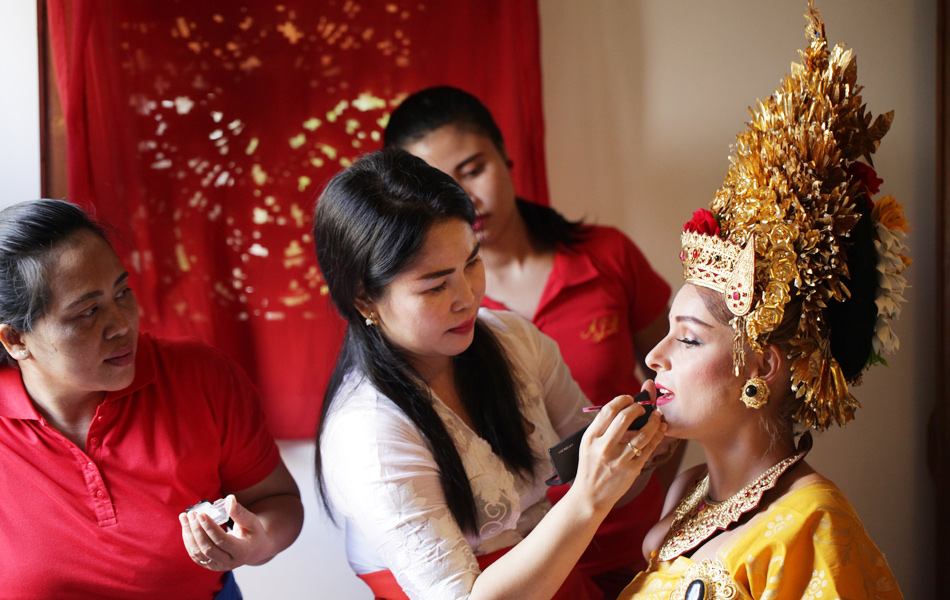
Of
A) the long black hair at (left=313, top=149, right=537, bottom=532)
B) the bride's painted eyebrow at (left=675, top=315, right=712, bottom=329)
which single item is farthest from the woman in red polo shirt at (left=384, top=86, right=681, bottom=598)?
the bride's painted eyebrow at (left=675, top=315, right=712, bottom=329)

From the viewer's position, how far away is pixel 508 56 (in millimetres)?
2152

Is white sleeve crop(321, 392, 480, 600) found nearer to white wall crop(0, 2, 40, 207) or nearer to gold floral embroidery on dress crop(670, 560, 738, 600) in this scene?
gold floral embroidery on dress crop(670, 560, 738, 600)

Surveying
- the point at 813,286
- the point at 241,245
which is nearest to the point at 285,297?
the point at 241,245

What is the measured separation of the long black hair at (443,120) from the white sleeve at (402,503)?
2.69 feet

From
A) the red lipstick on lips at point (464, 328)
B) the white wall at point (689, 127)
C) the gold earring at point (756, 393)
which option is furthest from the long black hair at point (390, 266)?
the white wall at point (689, 127)

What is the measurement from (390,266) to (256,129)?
0.95 metres

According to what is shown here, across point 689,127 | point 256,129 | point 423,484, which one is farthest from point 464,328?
point 689,127

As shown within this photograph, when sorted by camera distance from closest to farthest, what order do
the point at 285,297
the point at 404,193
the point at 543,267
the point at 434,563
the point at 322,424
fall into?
the point at 434,563
the point at 404,193
the point at 322,424
the point at 543,267
the point at 285,297

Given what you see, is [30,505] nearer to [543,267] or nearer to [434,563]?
[434,563]

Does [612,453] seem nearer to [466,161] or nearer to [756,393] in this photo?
[756,393]

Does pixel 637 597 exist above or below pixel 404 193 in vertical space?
below

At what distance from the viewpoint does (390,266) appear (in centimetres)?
133

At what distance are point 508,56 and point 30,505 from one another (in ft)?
5.41

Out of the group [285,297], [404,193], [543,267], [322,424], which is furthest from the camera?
[285,297]
